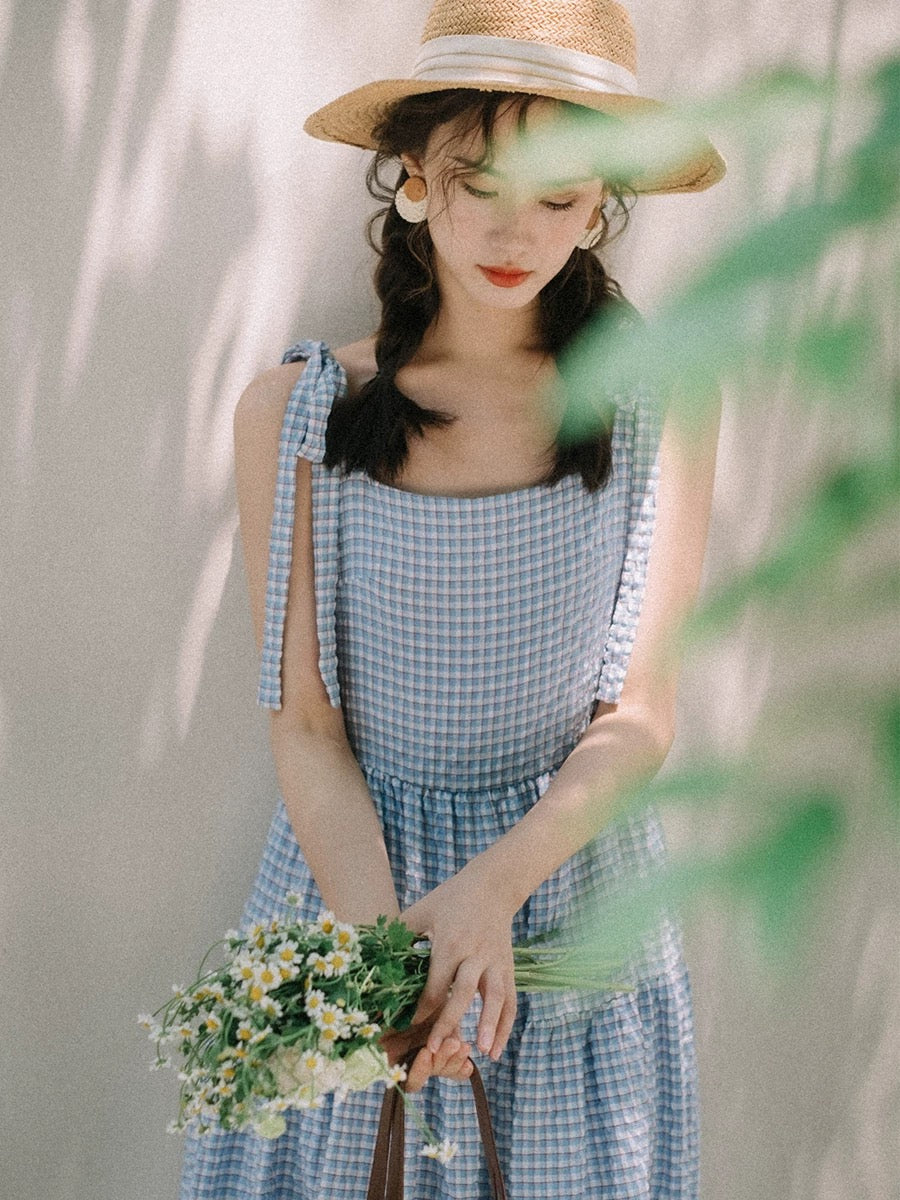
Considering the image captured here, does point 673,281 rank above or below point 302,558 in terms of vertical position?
above

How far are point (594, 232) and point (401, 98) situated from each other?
0.31 meters

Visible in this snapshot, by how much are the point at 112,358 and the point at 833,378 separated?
1.82 m

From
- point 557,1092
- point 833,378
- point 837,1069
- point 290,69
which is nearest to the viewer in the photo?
point 833,378

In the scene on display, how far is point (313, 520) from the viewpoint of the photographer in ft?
6.20

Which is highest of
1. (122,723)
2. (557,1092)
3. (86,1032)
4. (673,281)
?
(673,281)

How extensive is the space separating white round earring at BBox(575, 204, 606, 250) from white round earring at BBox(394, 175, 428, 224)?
21 centimetres

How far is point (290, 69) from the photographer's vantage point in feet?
6.75

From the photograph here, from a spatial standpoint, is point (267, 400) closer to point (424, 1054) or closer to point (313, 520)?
point (313, 520)

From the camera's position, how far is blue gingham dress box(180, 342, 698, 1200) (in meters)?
1.85

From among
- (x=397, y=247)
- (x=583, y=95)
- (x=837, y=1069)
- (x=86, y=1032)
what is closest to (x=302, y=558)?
(x=397, y=247)

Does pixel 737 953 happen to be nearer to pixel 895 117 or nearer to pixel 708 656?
pixel 708 656

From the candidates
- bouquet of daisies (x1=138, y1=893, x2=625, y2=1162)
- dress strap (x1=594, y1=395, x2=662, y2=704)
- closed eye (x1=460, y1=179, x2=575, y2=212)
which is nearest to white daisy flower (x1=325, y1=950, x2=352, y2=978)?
bouquet of daisies (x1=138, y1=893, x2=625, y2=1162)

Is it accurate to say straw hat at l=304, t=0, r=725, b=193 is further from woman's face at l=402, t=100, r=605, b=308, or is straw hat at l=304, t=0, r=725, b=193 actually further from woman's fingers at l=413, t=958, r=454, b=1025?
woman's fingers at l=413, t=958, r=454, b=1025

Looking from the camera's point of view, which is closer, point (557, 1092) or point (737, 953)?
point (737, 953)
